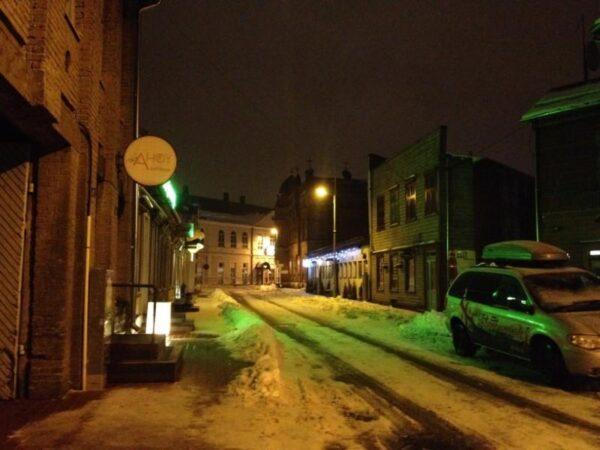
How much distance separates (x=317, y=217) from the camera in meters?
57.9

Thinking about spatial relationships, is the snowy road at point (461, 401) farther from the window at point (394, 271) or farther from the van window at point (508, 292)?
the window at point (394, 271)

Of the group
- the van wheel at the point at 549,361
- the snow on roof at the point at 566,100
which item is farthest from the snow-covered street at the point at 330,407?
the snow on roof at the point at 566,100

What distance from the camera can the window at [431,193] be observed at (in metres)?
23.7

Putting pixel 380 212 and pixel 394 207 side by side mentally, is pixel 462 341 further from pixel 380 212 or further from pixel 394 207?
pixel 380 212

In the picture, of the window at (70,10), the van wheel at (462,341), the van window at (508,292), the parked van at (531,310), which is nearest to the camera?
the window at (70,10)

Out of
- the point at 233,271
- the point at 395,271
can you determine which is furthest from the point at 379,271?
the point at 233,271

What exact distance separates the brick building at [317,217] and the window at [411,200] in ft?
80.7

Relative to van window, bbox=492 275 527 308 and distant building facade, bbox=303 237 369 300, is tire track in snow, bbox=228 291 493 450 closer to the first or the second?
van window, bbox=492 275 527 308

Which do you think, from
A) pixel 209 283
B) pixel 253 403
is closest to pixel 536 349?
pixel 253 403

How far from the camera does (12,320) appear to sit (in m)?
7.38

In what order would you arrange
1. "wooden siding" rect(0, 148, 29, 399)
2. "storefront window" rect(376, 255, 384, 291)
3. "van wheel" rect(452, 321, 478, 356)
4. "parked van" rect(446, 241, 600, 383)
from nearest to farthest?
"wooden siding" rect(0, 148, 29, 399)
"parked van" rect(446, 241, 600, 383)
"van wheel" rect(452, 321, 478, 356)
"storefront window" rect(376, 255, 384, 291)

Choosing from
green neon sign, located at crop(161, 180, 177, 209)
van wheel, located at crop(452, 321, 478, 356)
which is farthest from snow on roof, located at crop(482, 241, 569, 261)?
green neon sign, located at crop(161, 180, 177, 209)

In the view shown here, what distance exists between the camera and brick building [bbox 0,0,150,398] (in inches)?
260

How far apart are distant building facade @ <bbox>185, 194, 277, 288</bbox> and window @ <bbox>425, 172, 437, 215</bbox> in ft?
181
